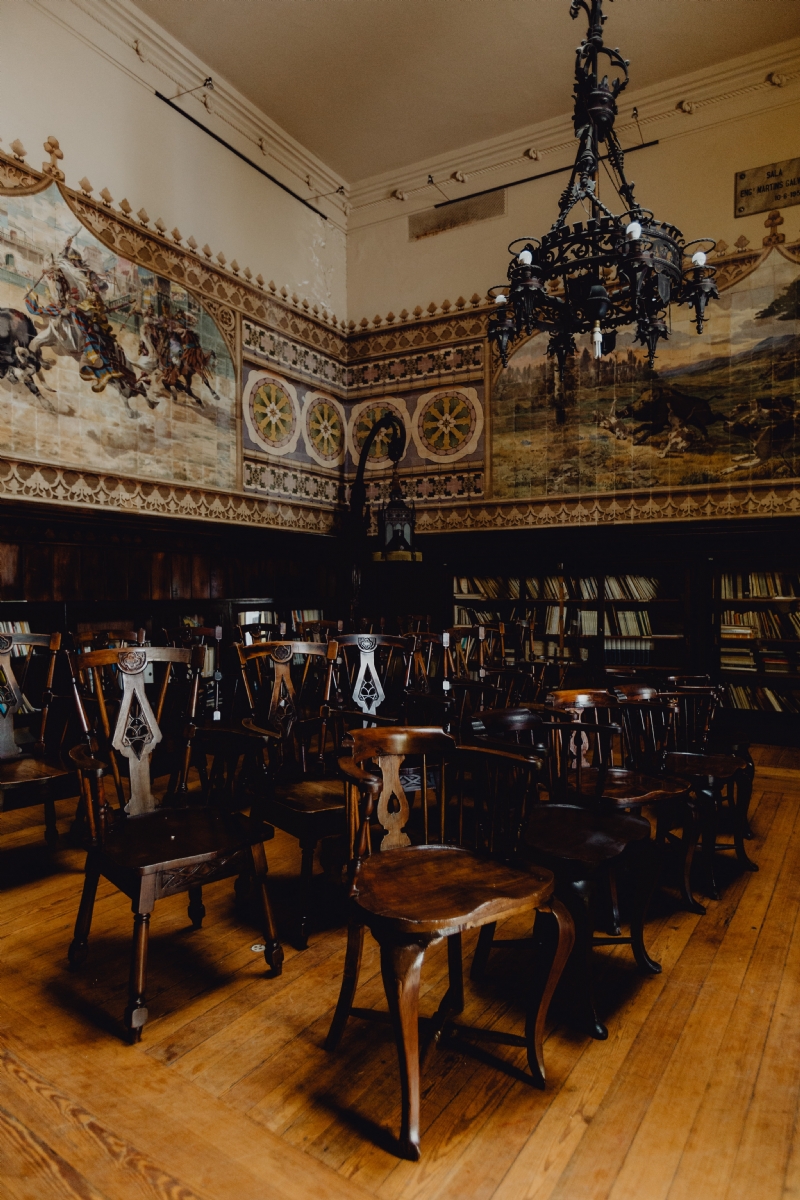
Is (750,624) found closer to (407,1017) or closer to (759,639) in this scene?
(759,639)

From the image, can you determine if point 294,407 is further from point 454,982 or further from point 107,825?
point 454,982

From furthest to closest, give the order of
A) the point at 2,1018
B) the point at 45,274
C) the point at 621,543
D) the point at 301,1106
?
the point at 621,543 → the point at 45,274 → the point at 2,1018 → the point at 301,1106

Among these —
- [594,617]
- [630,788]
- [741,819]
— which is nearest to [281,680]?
[630,788]

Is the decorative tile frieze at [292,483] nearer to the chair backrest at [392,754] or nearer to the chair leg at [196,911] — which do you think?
the chair leg at [196,911]

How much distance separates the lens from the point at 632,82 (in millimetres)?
Result: 7035

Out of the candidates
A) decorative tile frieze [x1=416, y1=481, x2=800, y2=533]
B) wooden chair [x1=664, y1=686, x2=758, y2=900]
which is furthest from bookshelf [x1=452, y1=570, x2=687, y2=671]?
wooden chair [x1=664, y1=686, x2=758, y2=900]

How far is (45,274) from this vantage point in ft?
17.5

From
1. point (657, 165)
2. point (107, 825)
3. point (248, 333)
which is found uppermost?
point (657, 165)

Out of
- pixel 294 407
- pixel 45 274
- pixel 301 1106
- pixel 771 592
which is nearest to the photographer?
pixel 301 1106

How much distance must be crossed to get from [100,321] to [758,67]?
634 cm

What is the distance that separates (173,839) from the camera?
2.41 m

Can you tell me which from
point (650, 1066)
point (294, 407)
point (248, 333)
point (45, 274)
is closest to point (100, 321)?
point (45, 274)

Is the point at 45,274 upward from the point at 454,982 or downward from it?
upward

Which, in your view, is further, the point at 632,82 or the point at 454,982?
the point at 632,82
